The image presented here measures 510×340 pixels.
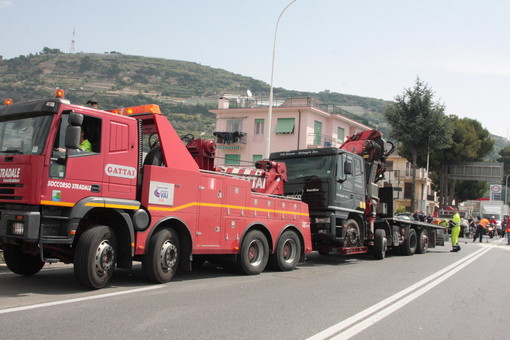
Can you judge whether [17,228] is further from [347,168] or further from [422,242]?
[422,242]

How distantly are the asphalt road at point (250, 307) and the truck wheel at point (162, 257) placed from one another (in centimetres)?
20

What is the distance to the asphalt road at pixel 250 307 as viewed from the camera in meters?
5.33

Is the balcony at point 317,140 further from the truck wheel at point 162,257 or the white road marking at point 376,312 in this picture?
the truck wheel at point 162,257

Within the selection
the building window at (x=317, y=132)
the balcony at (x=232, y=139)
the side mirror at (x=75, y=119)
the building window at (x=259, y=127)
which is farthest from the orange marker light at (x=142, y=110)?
the building window at (x=259, y=127)

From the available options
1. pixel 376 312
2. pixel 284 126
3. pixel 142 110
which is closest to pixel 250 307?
pixel 376 312

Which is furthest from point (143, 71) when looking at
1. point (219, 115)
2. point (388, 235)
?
point (388, 235)

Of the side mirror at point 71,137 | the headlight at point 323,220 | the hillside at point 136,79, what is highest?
the hillside at point 136,79

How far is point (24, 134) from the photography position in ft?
22.7

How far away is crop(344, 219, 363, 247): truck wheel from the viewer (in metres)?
12.8

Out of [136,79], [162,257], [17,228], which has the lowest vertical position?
[162,257]

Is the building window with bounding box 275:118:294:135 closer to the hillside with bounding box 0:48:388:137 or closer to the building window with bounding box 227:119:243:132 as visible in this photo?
the building window with bounding box 227:119:243:132

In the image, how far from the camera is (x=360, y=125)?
53.7m

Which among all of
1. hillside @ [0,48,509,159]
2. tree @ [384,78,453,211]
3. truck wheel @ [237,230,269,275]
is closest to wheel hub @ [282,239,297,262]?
truck wheel @ [237,230,269,275]

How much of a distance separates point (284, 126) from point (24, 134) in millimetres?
41219
